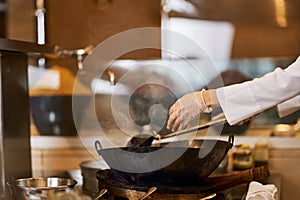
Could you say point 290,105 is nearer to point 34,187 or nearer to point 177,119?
point 177,119

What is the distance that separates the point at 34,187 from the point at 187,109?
37cm

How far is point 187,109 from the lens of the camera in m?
1.18

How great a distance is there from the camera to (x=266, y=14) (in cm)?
271

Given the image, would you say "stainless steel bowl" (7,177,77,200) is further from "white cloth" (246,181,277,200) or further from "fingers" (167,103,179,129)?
"white cloth" (246,181,277,200)

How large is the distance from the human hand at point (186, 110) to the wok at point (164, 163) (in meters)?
0.06

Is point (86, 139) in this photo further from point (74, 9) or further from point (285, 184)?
point (74, 9)

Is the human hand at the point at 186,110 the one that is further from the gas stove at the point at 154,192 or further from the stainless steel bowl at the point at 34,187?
the stainless steel bowl at the point at 34,187

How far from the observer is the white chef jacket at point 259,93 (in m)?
1.18

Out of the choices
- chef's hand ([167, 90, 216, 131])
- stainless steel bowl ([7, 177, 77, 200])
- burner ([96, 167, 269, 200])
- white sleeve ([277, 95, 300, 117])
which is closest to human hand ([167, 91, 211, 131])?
chef's hand ([167, 90, 216, 131])

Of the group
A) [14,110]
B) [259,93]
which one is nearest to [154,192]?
[259,93]

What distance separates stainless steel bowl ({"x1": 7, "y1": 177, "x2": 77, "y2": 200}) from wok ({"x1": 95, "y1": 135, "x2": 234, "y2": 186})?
0.11m

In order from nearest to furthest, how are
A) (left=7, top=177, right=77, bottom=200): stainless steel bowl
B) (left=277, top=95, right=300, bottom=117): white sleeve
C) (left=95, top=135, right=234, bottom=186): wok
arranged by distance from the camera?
1. (left=7, top=177, right=77, bottom=200): stainless steel bowl
2. (left=95, top=135, right=234, bottom=186): wok
3. (left=277, top=95, right=300, bottom=117): white sleeve

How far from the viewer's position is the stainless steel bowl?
3.24 ft

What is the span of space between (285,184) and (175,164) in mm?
847
